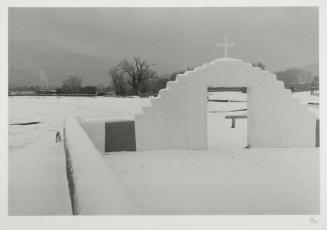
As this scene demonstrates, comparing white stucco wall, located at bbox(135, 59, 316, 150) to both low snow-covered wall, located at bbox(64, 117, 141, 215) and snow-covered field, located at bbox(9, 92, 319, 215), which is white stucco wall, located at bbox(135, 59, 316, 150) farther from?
low snow-covered wall, located at bbox(64, 117, 141, 215)

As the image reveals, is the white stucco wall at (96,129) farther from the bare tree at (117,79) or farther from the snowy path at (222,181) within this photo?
the bare tree at (117,79)

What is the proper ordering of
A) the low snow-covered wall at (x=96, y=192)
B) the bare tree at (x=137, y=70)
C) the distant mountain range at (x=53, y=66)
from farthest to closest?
the bare tree at (x=137, y=70) < the distant mountain range at (x=53, y=66) < the low snow-covered wall at (x=96, y=192)

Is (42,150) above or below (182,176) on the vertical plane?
above

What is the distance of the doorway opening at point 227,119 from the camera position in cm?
866

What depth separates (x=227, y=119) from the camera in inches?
535

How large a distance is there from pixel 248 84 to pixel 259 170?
2.10m

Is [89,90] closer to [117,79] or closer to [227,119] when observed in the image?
[117,79]

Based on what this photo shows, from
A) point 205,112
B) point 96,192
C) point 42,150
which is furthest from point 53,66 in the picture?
point 96,192

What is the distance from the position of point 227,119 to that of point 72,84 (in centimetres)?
708

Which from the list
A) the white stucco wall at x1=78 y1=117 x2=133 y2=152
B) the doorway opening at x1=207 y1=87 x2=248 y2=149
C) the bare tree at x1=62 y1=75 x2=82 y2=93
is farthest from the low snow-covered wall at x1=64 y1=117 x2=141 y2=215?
the doorway opening at x1=207 y1=87 x2=248 y2=149

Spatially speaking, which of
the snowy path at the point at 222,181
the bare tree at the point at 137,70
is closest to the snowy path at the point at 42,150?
the bare tree at the point at 137,70

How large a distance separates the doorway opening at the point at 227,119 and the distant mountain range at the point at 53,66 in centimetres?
238

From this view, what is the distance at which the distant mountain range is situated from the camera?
595 cm

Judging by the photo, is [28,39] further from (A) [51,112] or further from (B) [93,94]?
(A) [51,112]
